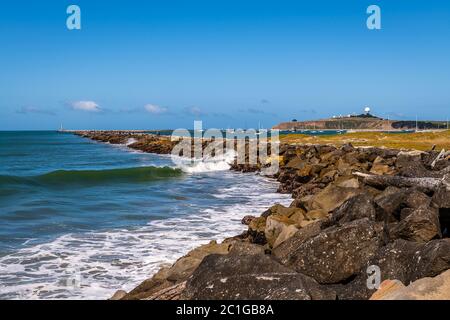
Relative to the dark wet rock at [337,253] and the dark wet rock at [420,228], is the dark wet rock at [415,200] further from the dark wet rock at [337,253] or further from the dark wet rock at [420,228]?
the dark wet rock at [337,253]

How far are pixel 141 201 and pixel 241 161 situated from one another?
20463 millimetres

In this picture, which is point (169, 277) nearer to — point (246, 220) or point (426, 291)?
point (426, 291)

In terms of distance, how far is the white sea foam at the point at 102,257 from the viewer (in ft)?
31.7

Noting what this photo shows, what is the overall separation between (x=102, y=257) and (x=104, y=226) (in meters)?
4.36

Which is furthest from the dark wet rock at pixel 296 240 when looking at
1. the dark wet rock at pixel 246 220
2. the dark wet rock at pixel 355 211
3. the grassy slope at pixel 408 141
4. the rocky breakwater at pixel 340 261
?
the grassy slope at pixel 408 141

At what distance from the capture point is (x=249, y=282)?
5.68 metres

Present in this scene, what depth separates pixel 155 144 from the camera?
76.8m

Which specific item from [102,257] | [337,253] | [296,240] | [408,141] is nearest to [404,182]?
[296,240]

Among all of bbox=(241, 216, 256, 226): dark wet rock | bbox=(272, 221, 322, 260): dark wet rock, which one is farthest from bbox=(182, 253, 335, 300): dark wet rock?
bbox=(241, 216, 256, 226): dark wet rock

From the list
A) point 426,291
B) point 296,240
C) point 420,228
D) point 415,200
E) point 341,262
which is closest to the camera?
point 426,291

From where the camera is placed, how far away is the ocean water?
10.3 meters

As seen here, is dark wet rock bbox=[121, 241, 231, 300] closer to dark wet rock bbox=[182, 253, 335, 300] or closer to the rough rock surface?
dark wet rock bbox=[182, 253, 335, 300]

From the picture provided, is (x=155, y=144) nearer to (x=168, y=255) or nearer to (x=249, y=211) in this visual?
(x=249, y=211)

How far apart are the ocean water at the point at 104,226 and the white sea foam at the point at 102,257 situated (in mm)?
20
